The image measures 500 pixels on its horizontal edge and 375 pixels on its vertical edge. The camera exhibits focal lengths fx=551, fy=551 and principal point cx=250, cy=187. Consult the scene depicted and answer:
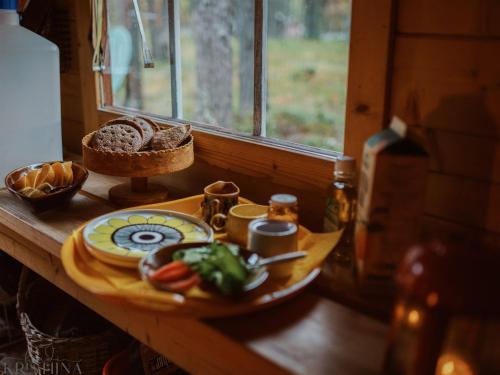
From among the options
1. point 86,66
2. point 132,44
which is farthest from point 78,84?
point 132,44

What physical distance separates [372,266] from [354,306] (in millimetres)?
67

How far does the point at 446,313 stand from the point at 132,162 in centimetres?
78

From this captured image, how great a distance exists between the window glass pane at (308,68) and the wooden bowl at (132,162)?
0.81ft

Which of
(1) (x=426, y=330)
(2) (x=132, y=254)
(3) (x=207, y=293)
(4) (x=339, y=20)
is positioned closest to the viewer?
(1) (x=426, y=330)

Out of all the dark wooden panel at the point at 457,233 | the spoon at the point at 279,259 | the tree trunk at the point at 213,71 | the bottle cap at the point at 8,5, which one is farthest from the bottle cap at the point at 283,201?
the tree trunk at the point at 213,71

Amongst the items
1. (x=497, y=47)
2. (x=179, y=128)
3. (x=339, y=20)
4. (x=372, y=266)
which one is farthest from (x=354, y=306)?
(x=339, y=20)

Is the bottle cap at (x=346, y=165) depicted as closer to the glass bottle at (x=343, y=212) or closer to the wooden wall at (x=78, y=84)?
the glass bottle at (x=343, y=212)

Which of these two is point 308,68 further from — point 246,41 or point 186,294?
point 186,294

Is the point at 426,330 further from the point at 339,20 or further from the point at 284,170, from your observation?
the point at 339,20

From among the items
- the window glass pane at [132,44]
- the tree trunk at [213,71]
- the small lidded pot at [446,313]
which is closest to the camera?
the small lidded pot at [446,313]

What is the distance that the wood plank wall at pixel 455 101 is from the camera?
0.83m

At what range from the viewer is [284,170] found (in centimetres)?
117

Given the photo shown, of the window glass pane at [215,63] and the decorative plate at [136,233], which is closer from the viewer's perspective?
the decorative plate at [136,233]

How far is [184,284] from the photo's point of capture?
0.80m
